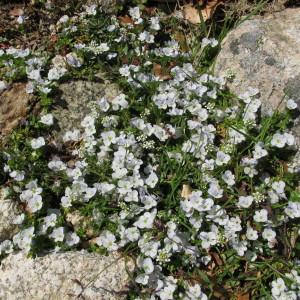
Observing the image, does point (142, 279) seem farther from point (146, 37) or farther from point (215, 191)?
point (146, 37)

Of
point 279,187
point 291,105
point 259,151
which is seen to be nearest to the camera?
point 279,187

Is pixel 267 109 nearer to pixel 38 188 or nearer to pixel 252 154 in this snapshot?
pixel 252 154

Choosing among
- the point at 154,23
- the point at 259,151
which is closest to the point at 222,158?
the point at 259,151

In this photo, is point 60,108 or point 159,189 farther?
point 60,108

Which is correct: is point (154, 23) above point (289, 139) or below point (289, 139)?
above

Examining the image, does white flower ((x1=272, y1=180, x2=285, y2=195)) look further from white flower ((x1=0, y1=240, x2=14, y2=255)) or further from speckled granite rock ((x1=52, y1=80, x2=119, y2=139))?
white flower ((x1=0, y1=240, x2=14, y2=255))

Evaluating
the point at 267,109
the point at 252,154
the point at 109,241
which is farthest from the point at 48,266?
the point at 267,109

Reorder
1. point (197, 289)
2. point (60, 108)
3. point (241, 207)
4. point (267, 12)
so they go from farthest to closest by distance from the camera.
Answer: point (267, 12) < point (60, 108) < point (241, 207) < point (197, 289)
